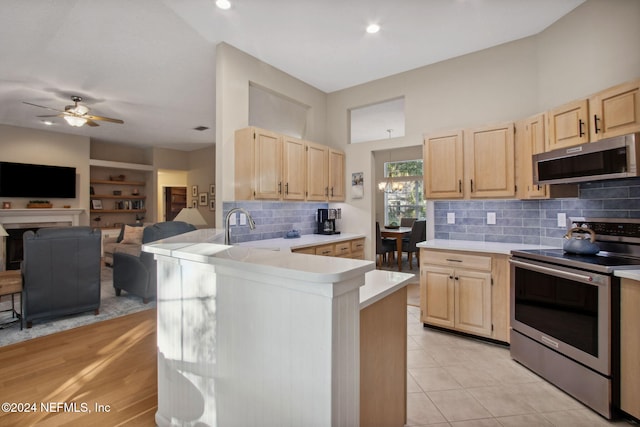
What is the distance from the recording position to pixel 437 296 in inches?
119

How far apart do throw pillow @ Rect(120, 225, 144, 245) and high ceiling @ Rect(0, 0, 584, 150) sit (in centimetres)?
260

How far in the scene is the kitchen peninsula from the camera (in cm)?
92

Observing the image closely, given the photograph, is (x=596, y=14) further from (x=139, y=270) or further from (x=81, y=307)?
(x=81, y=307)

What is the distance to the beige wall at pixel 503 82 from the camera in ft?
7.98

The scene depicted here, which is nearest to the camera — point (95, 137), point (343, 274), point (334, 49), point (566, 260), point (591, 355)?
point (343, 274)

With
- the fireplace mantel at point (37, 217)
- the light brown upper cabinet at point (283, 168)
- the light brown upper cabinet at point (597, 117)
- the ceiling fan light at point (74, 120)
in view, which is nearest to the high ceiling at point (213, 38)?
the ceiling fan light at point (74, 120)

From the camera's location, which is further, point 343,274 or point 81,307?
point 81,307

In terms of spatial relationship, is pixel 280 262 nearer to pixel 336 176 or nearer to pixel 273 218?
pixel 273 218

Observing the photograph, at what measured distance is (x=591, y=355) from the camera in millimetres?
1899

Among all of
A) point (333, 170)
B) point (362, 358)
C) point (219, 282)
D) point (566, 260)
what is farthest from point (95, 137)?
point (566, 260)

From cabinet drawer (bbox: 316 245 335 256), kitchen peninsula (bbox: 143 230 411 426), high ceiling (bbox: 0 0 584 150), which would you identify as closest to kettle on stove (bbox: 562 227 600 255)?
kitchen peninsula (bbox: 143 230 411 426)

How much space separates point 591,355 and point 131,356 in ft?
11.2

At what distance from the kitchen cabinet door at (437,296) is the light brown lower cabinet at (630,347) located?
1236 mm

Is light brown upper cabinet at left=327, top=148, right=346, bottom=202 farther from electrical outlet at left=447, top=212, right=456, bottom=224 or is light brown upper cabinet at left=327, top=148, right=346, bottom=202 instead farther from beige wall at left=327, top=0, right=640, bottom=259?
electrical outlet at left=447, top=212, right=456, bottom=224
